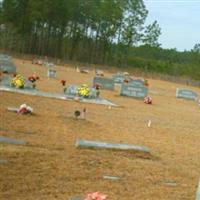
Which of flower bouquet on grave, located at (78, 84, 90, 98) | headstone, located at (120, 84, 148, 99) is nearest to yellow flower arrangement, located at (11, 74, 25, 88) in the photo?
flower bouquet on grave, located at (78, 84, 90, 98)

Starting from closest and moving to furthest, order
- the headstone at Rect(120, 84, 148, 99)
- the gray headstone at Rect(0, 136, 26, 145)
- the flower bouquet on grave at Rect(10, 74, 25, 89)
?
the gray headstone at Rect(0, 136, 26, 145) < the flower bouquet on grave at Rect(10, 74, 25, 89) < the headstone at Rect(120, 84, 148, 99)

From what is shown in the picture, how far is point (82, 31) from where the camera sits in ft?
280

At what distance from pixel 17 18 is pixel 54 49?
755cm

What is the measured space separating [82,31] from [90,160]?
253 ft

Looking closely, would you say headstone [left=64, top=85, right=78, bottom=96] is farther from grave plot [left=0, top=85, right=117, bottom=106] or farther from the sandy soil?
the sandy soil

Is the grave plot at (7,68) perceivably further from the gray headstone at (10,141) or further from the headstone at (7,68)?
the gray headstone at (10,141)

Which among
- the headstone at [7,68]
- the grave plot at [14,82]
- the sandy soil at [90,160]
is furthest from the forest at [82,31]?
the sandy soil at [90,160]

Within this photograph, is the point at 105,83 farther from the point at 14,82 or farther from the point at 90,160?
the point at 90,160

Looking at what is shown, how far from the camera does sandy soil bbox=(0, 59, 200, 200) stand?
→ 7180 mm

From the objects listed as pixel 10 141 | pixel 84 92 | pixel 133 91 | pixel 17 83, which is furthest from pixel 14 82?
pixel 10 141

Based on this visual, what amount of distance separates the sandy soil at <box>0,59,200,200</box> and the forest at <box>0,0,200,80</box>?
6123 centimetres

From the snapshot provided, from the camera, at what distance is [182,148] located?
→ 12289 mm

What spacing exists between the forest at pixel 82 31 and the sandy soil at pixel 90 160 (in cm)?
6123

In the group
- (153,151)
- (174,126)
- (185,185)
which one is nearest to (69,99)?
(174,126)
